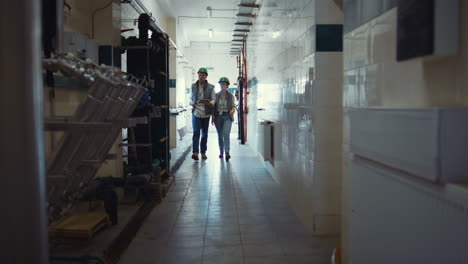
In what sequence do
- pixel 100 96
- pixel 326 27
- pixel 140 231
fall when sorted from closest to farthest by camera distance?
pixel 100 96 → pixel 326 27 → pixel 140 231

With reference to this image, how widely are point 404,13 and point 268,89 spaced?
4.48 m

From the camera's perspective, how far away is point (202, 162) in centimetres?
709

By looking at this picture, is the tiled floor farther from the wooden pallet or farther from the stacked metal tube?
the stacked metal tube

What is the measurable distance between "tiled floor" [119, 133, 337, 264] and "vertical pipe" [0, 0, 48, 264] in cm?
149

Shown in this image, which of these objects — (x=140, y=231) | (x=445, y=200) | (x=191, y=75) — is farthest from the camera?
(x=191, y=75)

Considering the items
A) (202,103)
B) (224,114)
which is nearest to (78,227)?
(202,103)

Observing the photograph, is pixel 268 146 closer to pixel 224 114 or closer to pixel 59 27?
pixel 224 114

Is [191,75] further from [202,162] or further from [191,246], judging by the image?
[191,246]

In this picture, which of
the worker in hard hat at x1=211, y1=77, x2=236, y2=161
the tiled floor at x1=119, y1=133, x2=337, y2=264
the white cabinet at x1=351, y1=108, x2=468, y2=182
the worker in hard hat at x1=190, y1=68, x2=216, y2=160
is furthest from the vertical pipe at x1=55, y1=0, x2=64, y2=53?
the worker in hard hat at x1=211, y1=77, x2=236, y2=161

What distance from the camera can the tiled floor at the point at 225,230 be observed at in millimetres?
2809

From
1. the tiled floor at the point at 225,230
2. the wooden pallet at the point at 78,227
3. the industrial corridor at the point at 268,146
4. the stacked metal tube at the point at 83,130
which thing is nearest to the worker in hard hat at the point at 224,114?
the industrial corridor at the point at 268,146

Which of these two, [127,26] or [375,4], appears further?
[127,26]

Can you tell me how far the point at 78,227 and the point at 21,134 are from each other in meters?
1.76

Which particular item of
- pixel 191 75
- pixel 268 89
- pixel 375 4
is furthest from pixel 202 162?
pixel 191 75
